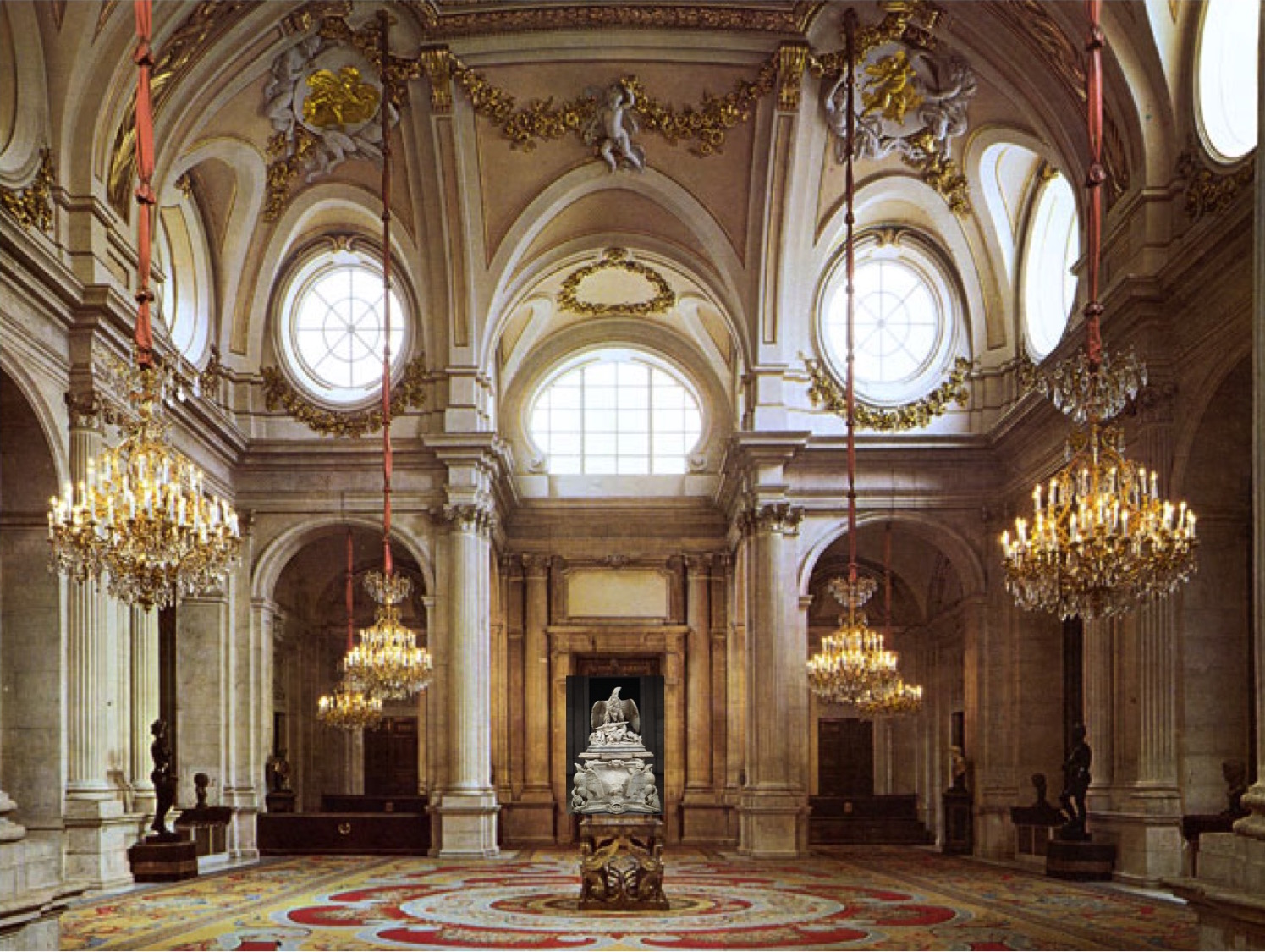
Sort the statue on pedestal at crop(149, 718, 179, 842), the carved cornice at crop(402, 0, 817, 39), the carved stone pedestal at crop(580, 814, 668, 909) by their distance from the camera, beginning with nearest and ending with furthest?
the carved stone pedestal at crop(580, 814, 668, 909)
the statue on pedestal at crop(149, 718, 179, 842)
the carved cornice at crop(402, 0, 817, 39)

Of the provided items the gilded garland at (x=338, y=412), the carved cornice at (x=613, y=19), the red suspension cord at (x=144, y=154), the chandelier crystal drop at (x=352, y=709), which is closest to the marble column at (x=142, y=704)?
the chandelier crystal drop at (x=352, y=709)

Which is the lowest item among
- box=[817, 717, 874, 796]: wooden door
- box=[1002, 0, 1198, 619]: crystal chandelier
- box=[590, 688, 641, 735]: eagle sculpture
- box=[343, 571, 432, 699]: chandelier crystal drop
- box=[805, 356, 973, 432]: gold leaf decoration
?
box=[817, 717, 874, 796]: wooden door

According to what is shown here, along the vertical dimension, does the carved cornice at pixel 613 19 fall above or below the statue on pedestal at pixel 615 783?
above

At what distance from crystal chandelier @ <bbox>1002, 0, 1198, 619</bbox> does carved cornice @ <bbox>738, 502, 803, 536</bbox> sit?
10.4m

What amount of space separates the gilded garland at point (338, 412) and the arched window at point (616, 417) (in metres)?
6.10

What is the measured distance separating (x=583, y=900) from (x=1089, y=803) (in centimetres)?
596

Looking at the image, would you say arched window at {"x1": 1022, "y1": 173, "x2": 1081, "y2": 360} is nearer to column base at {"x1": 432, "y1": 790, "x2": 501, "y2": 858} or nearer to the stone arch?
the stone arch

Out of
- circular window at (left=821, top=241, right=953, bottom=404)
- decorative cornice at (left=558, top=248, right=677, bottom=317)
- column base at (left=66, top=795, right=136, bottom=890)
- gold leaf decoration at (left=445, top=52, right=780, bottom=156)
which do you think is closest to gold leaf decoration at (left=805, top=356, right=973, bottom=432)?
circular window at (left=821, top=241, right=953, bottom=404)

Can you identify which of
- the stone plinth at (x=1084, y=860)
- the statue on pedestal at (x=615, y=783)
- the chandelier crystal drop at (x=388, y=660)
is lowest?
the stone plinth at (x=1084, y=860)

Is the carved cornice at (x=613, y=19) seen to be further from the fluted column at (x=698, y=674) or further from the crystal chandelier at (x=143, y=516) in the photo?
the fluted column at (x=698, y=674)

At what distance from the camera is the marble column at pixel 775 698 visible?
2189 cm

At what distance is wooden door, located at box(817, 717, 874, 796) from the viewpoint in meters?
29.8

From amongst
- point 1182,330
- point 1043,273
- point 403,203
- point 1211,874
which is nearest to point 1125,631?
point 1182,330

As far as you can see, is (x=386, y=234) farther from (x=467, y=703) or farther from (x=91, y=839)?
(x=91, y=839)
